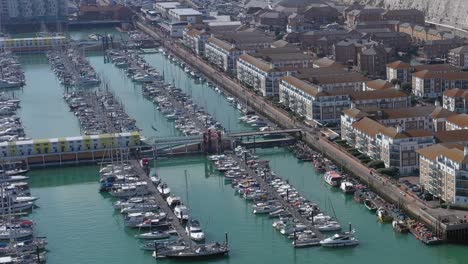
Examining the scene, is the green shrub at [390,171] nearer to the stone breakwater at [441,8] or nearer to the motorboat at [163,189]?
the motorboat at [163,189]

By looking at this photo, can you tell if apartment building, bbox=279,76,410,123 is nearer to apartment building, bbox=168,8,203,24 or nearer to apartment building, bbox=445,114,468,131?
apartment building, bbox=445,114,468,131

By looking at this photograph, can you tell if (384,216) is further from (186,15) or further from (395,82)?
(186,15)

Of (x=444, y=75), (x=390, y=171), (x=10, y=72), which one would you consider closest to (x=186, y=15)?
(x=10, y=72)

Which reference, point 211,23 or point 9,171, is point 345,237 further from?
point 211,23

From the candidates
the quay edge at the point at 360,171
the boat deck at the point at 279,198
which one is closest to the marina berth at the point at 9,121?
the boat deck at the point at 279,198

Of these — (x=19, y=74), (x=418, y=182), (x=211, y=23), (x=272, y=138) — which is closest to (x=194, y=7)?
(x=211, y=23)

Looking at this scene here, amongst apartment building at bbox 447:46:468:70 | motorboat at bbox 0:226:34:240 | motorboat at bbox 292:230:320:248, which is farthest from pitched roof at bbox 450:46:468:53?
motorboat at bbox 0:226:34:240
